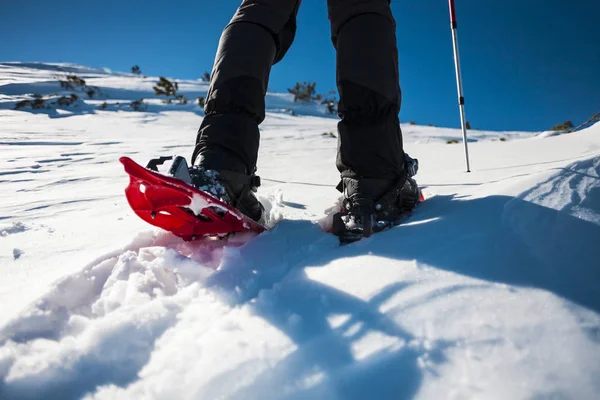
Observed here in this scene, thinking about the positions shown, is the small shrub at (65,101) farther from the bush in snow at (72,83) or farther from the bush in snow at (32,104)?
the bush in snow at (72,83)

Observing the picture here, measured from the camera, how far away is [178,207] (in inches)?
35.8

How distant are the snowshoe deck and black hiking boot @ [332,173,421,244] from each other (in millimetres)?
279

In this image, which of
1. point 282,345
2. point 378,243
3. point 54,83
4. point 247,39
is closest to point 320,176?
point 247,39

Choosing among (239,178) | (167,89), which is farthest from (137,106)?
(239,178)

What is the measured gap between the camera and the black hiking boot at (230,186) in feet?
3.05

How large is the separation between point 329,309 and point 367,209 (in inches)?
18.3

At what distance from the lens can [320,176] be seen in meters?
2.34

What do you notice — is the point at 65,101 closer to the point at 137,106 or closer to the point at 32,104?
the point at 32,104

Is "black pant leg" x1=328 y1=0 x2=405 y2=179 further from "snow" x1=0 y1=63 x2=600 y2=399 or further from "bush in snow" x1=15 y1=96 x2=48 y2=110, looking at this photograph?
"bush in snow" x1=15 y1=96 x2=48 y2=110

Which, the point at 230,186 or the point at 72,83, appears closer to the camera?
the point at 230,186

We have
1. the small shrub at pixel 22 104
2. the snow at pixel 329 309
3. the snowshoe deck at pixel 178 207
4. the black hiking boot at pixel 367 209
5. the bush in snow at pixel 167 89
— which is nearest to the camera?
the snow at pixel 329 309

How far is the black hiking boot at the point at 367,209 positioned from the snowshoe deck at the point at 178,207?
28cm

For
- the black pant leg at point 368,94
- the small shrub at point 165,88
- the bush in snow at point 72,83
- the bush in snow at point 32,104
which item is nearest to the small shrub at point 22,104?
the bush in snow at point 32,104

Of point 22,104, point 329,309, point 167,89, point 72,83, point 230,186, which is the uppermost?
point 167,89
